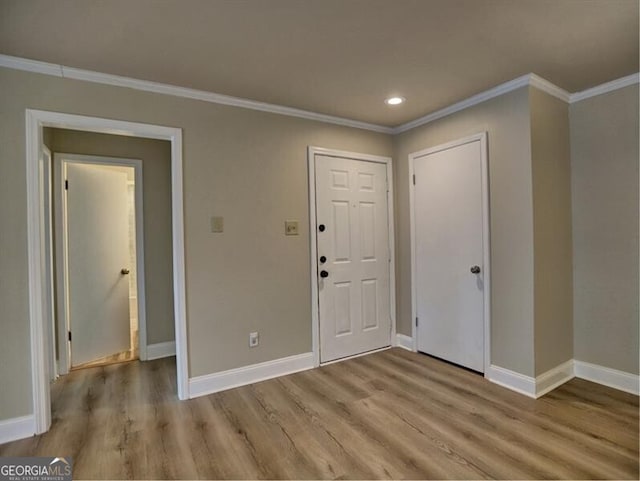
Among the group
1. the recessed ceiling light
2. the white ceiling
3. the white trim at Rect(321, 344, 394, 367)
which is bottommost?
the white trim at Rect(321, 344, 394, 367)

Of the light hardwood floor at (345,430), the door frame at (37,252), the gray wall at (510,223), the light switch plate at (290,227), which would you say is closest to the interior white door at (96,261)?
the light hardwood floor at (345,430)

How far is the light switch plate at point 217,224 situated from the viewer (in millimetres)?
2704

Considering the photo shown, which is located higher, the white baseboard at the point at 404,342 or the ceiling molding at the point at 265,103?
the ceiling molding at the point at 265,103

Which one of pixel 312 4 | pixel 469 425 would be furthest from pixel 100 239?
pixel 469 425

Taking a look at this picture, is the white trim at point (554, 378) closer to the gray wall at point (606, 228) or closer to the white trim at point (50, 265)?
the gray wall at point (606, 228)

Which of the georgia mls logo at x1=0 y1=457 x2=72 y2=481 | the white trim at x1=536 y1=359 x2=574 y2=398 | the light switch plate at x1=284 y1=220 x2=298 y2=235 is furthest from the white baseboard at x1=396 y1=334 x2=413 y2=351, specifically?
the georgia mls logo at x1=0 y1=457 x2=72 y2=481

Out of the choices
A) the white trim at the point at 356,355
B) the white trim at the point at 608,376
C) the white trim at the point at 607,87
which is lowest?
the white trim at the point at 356,355

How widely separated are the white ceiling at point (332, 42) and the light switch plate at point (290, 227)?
1066 mm

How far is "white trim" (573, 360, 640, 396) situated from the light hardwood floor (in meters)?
0.09

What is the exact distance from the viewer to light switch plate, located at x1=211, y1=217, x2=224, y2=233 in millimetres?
2704

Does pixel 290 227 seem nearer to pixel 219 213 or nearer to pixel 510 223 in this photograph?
pixel 219 213

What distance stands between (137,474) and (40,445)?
0.76m

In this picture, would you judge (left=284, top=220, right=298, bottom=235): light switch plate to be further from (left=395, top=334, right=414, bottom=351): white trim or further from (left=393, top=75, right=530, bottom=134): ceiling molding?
(left=395, top=334, right=414, bottom=351): white trim

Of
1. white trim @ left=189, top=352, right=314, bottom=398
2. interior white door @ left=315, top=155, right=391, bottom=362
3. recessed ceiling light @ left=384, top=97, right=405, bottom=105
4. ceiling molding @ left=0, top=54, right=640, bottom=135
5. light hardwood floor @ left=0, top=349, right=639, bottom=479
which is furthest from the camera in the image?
interior white door @ left=315, top=155, right=391, bottom=362
